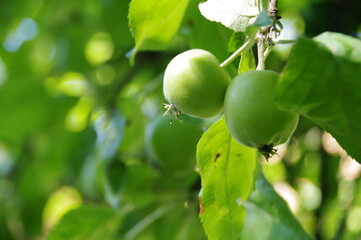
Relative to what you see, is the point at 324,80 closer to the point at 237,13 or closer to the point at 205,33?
the point at 237,13

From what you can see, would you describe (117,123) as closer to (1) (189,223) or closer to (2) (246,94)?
(1) (189,223)

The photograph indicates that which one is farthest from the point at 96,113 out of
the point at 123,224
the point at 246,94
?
the point at 246,94

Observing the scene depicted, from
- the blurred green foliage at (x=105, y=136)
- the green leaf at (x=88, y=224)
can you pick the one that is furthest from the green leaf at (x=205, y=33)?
the green leaf at (x=88, y=224)

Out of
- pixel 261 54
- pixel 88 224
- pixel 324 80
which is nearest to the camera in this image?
pixel 324 80

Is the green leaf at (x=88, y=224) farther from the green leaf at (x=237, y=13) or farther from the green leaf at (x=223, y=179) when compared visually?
the green leaf at (x=237, y=13)

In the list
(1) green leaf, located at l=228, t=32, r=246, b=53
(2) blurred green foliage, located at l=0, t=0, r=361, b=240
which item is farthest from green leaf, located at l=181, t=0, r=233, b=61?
(1) green leaf, located at l=228, t=32, r=246, b=53

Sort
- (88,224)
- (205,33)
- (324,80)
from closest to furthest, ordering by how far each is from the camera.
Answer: (324,80), (205,33), (88,224)

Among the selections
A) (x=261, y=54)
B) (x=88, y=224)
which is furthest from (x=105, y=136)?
(x=261, y=54)
